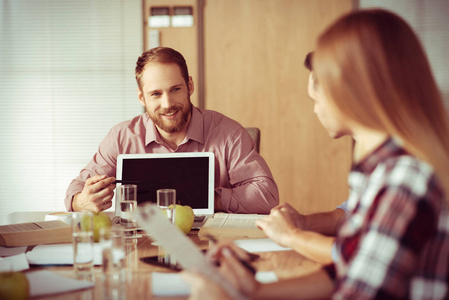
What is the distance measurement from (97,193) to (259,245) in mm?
677

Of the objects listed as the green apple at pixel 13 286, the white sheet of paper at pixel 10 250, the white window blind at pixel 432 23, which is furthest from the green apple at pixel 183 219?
the white window blind at pixel 432 23

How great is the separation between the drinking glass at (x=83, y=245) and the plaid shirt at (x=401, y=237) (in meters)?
0.64

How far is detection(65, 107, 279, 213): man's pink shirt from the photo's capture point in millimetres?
2025

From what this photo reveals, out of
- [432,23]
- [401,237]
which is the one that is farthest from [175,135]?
[432,23]

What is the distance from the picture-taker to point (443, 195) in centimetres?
77

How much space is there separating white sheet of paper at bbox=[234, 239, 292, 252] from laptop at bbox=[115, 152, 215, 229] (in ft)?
1.23

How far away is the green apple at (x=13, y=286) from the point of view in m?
0.92

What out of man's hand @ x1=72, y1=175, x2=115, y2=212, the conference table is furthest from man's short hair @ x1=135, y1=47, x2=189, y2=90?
the conference table

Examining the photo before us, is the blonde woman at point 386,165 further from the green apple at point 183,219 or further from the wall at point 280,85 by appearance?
the wall at point 280,85

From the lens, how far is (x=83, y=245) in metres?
1.16

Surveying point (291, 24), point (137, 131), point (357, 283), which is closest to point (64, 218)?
point (137, 131)

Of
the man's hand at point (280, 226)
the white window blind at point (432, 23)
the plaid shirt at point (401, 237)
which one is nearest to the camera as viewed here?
the plaid shirt at point (401, 237)

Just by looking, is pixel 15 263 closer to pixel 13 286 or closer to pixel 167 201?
pixel 13 286

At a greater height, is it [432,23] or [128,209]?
[432,23]
